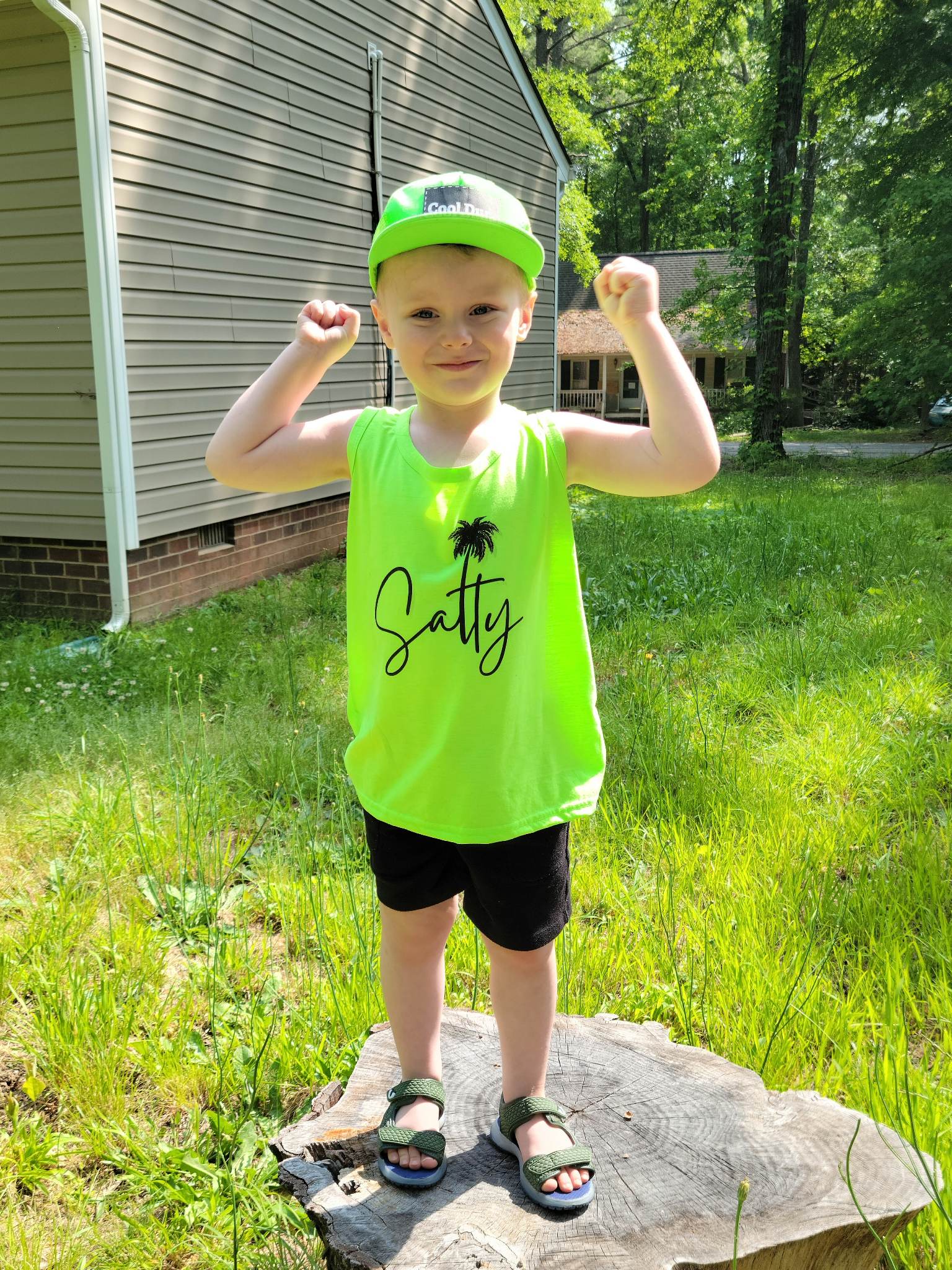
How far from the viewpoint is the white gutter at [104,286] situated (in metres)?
5.50

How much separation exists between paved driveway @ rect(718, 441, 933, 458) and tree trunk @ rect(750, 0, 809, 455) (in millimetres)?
2338

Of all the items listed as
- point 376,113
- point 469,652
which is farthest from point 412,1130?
point 376,113

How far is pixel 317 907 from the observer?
2.66 meters

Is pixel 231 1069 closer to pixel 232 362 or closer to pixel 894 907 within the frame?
pixel 894 907

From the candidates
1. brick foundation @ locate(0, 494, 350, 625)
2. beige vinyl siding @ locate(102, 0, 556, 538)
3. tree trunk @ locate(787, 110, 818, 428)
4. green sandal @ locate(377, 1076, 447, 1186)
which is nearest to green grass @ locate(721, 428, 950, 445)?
tree trunk @ locate(787, 110, 818, 428)

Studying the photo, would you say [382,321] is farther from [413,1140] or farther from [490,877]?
[413,1140]

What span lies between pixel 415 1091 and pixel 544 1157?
277 millimetres

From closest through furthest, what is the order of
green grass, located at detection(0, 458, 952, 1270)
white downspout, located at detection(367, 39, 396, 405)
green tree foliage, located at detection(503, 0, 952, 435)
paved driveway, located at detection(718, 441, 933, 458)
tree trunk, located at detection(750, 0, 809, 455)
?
green grass, located at detection(0, 458, 952, 1270) < white downspout, located at detection(367, 39, 396, 405) < green tree foliage, located at detection(503, 0, 952, 435) < tree trunk, located at detection(750, 0, 809, 455) < paved driveway, located at detection(718, 441, 933, 458)

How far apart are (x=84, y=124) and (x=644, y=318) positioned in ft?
17.1

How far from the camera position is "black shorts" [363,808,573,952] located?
5.59ft

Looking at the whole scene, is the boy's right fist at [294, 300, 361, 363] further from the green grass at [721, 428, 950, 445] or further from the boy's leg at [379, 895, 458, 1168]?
the green grass at [721, 428, 950, 445]

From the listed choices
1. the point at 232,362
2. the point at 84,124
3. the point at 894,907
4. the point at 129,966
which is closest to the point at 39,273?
the point at 84,124

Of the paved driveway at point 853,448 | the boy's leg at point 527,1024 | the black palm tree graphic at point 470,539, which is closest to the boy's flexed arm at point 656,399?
the black palm tree graphic at point 470,539

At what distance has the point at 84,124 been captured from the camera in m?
5.57
